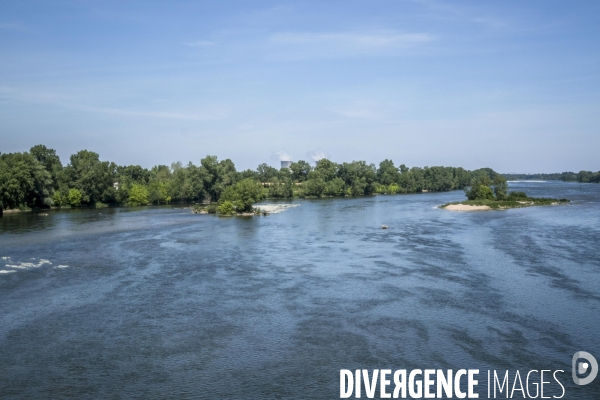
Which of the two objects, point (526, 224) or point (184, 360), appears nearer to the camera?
point (184, 360)

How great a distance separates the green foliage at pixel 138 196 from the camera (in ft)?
240

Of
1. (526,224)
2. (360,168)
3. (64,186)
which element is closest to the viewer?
(526,224)

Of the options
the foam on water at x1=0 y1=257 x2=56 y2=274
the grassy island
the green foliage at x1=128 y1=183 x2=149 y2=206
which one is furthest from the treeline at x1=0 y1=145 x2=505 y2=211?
the foam on water at x1=0 y1=257 x2=56 y2=274

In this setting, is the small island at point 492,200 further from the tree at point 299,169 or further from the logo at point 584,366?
the tree at point 299,169

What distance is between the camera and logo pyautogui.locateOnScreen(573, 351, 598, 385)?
12.3m

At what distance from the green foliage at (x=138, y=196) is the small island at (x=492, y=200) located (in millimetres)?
42914

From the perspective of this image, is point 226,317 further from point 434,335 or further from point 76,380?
point 434,335

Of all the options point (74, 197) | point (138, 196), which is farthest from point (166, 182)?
point (74, 197)

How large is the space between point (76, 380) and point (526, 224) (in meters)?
38.3

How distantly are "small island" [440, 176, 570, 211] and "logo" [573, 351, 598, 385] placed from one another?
45944mm

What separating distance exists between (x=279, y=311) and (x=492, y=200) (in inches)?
2033

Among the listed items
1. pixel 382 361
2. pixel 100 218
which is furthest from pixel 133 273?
A: pixel 100 218

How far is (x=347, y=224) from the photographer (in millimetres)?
44781

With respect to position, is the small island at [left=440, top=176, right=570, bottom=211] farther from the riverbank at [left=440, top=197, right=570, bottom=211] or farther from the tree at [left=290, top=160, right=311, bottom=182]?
the tree at [left=290, top=160, right=311, bottom=182]
